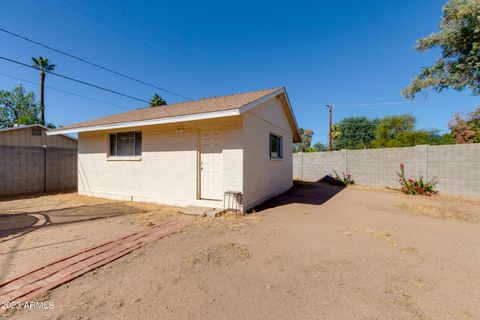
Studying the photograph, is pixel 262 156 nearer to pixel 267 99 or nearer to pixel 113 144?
pixel 267 99

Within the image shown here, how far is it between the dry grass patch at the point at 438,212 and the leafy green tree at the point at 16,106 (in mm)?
36991

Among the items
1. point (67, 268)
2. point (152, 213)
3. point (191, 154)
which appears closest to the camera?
point (67, 268)

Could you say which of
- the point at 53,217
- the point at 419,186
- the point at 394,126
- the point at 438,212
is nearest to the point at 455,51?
the point at 419,186

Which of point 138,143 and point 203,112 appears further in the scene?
point 138,143

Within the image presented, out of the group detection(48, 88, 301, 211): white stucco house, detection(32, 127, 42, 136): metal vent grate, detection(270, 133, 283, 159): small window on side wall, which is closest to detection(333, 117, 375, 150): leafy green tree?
detection(270, 133, 283, 159): small window on side wall

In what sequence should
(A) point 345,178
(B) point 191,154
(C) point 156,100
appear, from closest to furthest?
(B) point 191,154
(A) point 345,178
(C) point 156,100

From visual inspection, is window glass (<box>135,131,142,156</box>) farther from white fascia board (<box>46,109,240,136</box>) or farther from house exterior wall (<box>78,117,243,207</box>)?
white fascia board (<box>46,109,240,136</box>)

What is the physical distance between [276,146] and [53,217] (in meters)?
7.86

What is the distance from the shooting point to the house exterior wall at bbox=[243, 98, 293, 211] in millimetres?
6232

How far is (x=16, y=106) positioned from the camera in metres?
26.1

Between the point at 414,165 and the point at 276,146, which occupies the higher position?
the point at 276,146

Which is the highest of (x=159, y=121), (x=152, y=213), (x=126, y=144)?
(x=159, y=121)

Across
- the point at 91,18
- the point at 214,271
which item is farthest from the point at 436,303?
the point at 91,18

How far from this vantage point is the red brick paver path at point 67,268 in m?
2.35
